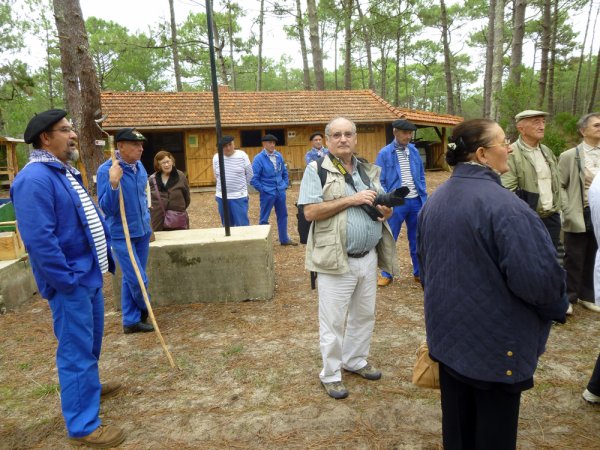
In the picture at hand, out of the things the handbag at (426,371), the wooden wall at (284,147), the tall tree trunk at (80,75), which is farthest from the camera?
the wooden wall at (284,147)

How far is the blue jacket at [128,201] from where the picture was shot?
3.85 metres

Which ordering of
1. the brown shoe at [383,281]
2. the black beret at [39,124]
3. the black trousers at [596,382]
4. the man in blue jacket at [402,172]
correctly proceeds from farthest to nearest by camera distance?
the brown shoe at [383,281]
the man in blue jacket at [402,172]
the black trousers at [596,382]
the black beret at [39,124]

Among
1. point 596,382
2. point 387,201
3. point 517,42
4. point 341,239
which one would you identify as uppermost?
point 517,42

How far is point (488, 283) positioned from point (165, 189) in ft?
14.7

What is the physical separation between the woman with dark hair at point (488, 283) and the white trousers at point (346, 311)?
110 centimetres

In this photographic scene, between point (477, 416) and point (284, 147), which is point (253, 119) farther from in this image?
point (477, 416)

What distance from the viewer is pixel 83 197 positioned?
2.80 metres

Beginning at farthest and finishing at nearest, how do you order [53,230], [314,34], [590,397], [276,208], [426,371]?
[314,34]
[276,208]
[590,397]
[53,230]
[426,371]

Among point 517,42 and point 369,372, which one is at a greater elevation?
point 517,42

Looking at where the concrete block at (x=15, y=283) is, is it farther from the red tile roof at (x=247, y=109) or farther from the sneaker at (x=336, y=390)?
the red tile roof at (x=247, y=109)

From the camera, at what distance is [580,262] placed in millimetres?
4418

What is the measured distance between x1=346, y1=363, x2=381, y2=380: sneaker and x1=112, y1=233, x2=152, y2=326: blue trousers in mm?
2281

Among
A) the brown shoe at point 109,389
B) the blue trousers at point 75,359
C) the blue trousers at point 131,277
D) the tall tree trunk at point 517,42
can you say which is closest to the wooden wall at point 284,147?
the tall tree trunk at point 517,42

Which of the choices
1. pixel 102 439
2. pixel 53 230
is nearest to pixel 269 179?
pixel 53 230
